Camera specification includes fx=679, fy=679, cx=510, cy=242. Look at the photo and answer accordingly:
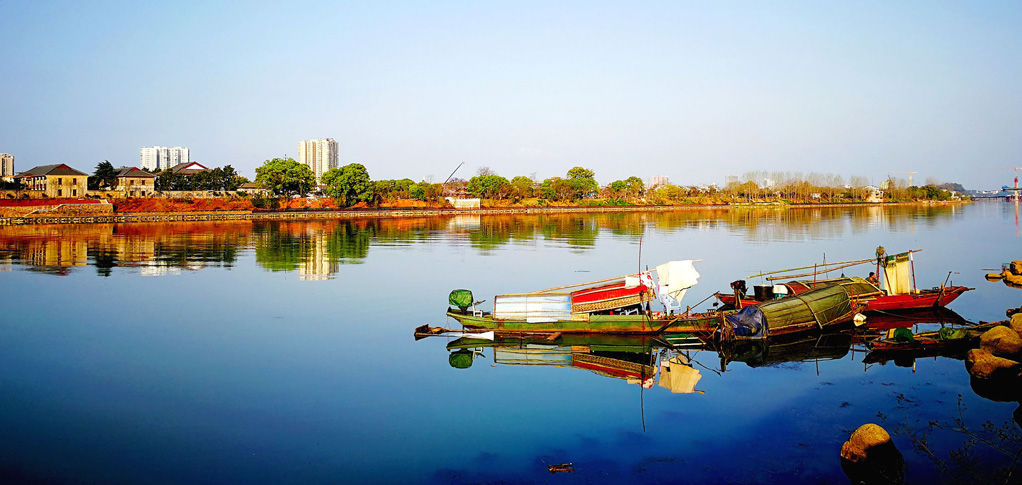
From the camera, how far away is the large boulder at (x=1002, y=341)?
13.7 metres

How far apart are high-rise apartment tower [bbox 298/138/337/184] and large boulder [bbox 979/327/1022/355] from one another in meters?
189

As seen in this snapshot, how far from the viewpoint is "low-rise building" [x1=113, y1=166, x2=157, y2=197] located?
3342 inches

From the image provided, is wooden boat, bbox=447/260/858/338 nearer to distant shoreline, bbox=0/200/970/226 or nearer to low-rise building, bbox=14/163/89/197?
distant shoreline, bbox=0/200/970/226

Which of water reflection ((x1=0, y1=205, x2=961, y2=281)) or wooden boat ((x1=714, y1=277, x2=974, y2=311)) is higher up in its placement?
water reflection ((x1=0, y1=205, x2=961, y2=281))

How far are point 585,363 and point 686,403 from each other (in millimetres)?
3162

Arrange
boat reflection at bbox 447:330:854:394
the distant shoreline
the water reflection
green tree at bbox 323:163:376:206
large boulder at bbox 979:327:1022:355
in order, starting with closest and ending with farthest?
large boulder at bbox 979:327:1022:355
boat reflection at bbox 447:330:854:394
the water reflection
the distant shoreline
green tree at bbox 323:163:376:206

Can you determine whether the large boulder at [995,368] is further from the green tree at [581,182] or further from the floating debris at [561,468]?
the green tree at [581,182]

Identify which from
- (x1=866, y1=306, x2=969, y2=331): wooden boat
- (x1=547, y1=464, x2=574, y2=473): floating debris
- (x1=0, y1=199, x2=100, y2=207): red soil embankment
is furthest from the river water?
(x1=0, y1=199, x2=100, y2=207): red soil embankment

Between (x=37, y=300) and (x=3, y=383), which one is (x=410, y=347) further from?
(x=37, y=300)

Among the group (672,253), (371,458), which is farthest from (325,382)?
(672,253)

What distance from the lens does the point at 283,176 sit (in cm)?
8462

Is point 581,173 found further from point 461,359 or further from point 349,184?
point 461,359

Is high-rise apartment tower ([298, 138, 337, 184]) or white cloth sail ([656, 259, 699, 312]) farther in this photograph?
high-rise apartment tower ([298, 138, 337, 184])

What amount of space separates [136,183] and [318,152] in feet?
353
